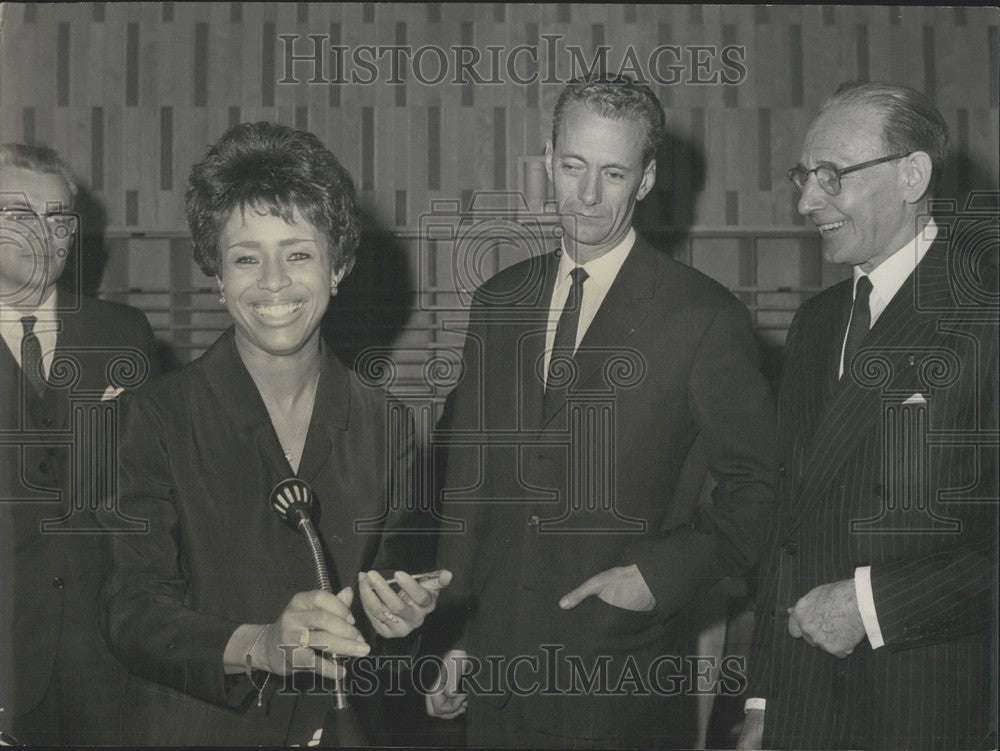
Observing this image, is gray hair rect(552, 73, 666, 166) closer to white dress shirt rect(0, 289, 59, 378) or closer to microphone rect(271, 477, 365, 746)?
microphone rect(271, 477, 365, 746)

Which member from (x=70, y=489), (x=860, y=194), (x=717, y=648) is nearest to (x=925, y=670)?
(x=717, y=648)

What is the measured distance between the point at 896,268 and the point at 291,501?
4.07 feet

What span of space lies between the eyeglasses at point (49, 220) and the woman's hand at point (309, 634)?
2.97 feet

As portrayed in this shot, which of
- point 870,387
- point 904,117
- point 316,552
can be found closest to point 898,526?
point 870,387

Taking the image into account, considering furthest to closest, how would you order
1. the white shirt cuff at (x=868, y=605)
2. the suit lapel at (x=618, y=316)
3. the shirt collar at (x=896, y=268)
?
1. the suit lapel at (x=618, y=316)
2. the shirt collar at (x=896, y=268)
3. the white shirt cuff at (x=868, y=605)

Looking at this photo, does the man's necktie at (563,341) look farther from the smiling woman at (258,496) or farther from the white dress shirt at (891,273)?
the white dress shirt at (891,273)

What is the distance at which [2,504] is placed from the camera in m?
2.45

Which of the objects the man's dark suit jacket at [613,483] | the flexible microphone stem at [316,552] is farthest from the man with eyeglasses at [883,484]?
the flexible microphone stem at [316,552]

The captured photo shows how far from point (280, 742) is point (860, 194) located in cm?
154

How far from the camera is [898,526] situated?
85.0 inches

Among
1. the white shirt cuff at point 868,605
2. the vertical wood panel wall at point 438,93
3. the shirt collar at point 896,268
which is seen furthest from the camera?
the vertical wood panel wall at point 438,93

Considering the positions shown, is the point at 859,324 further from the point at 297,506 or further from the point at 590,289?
the point at 297,506

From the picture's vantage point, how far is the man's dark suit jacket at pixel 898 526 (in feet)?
7.03

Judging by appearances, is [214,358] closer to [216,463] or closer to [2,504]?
[216,463]
